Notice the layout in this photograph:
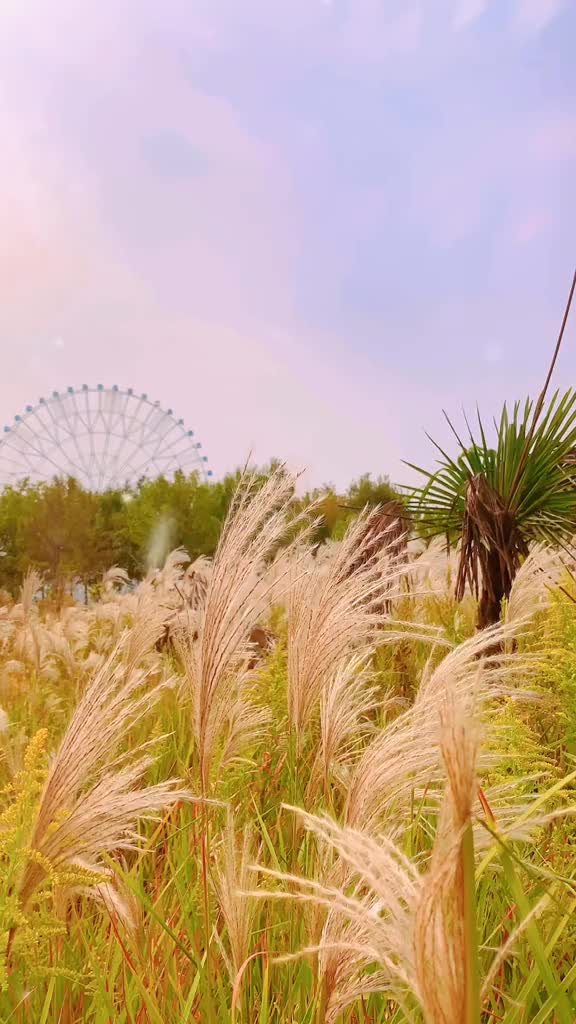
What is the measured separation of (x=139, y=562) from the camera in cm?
3578

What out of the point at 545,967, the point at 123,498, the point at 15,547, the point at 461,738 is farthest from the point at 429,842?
the point at 123,498

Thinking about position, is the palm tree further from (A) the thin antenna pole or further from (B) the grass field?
(B) the grass field

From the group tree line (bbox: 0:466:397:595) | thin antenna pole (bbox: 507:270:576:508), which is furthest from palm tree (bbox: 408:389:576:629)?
tree line (bbox: 0:466:397:595)

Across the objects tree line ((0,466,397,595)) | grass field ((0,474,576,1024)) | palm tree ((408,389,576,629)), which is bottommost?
grass field ((0,474,576,1024))

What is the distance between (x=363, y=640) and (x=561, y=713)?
0.85 m

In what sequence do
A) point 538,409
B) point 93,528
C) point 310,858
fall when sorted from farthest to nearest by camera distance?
point 93,528 < point 538,409 < point 310,858

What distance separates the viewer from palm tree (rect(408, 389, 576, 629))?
13.4 ft

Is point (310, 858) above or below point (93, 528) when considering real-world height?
below

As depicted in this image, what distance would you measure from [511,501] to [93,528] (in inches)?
1235

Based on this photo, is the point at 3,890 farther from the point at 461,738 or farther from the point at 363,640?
the point at 363,640

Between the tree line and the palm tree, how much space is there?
26.0 metres

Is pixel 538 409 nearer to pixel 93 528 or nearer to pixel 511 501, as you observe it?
pixel 511 501

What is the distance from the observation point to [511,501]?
4.15 m

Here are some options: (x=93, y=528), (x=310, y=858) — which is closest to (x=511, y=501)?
(x=310, y=858)
